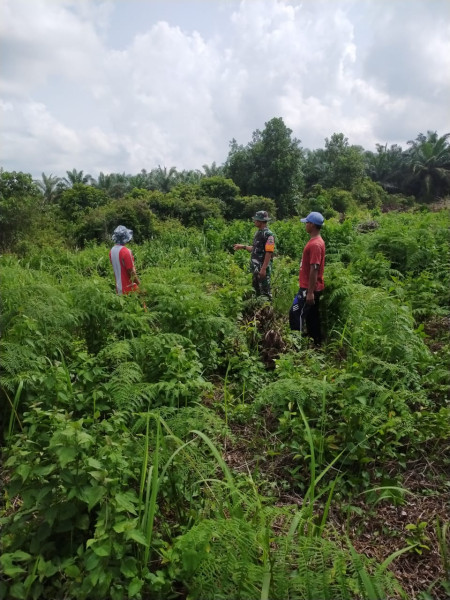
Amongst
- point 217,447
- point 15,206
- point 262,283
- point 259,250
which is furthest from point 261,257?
point 15,206

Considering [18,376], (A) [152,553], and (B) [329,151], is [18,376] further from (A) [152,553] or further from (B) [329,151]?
(B) [329,151]

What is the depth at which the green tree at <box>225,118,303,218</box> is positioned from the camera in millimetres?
31297

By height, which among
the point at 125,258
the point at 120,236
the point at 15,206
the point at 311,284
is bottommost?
the point at 311,284

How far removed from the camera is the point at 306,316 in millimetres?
5004

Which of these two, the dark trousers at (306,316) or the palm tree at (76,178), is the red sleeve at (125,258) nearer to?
the dark trousers at (306,316)

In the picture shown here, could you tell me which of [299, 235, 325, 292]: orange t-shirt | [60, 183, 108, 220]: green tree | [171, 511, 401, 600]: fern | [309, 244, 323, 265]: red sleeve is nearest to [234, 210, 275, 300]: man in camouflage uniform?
[299, 235, 325, 292]: orange t-shirt

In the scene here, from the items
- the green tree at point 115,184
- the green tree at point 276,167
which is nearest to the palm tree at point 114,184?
the green tree at point 115,184

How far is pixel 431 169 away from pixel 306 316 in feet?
124

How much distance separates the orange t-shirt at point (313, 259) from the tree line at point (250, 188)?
1115 centimetres

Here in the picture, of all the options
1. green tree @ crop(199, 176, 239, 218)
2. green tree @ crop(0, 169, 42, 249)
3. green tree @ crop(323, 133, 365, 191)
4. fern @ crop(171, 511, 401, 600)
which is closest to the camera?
fern @ crop(171, 511, 401, 600)

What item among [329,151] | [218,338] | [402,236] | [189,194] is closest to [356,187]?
[329,151]

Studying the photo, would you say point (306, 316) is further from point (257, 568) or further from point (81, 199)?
point (81, 199)

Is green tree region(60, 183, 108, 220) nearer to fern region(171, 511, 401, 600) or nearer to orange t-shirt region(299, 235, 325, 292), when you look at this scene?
orange t-shirt region(299, 235, 325, 292)

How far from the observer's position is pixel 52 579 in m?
1.85
